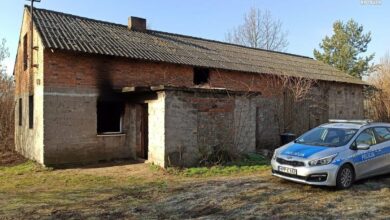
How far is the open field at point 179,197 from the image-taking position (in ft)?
21.7

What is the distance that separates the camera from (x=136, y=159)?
45.6 ft

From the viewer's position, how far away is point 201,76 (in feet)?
56.4

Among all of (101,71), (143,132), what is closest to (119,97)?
(101,71)

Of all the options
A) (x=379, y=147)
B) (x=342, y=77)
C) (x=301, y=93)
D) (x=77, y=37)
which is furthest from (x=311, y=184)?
(x=342, y=77)

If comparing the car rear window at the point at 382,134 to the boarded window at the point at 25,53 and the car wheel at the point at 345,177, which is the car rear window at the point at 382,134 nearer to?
the car wheel at the point at 345,177

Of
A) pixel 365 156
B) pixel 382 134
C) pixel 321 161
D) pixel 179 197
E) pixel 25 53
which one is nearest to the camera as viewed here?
pixel 179 197

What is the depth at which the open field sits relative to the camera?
21.7 ft

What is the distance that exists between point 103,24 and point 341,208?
45.5 ft

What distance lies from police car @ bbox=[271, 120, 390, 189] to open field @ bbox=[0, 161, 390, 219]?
304 mm

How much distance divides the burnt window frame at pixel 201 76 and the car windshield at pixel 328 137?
7.98 m

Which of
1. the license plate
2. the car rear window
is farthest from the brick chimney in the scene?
the car rear window

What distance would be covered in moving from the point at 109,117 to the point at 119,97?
89 centimetres

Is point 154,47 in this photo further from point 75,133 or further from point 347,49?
point 347,49

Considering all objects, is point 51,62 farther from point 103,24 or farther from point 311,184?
point 311,184
